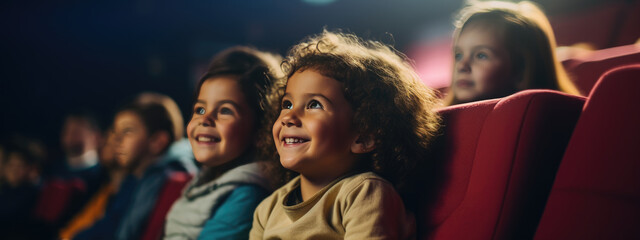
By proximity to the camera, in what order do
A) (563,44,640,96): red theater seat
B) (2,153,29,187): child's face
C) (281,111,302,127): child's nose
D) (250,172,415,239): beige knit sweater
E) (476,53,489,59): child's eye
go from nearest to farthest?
1. (250,172,415,239): beige knit sweater
2. (281,111,302,127): child's nose
3. (563,44,640,96): red theater seat
4. (476,53,489,59): child's eye
5. (2,153,29,187): child's face

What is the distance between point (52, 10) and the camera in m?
4.16

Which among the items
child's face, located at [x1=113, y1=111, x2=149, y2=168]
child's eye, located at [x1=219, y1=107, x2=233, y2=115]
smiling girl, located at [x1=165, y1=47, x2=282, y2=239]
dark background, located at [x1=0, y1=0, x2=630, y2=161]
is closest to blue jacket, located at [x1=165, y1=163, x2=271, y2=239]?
smiling girl, located at [x1=165, y1=47, x2=282, y2=239]

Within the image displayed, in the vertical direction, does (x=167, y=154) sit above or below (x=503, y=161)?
above

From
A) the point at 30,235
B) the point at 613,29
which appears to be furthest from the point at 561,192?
the point at 30,235

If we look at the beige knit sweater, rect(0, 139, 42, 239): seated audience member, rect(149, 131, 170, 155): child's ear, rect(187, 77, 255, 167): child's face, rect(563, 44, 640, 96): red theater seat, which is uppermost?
rect(0, 139, 42, 239): seated audience member

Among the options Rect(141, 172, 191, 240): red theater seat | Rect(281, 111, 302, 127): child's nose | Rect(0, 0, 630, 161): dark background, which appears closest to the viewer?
Rect(281, 111, 302, 127): child's nose

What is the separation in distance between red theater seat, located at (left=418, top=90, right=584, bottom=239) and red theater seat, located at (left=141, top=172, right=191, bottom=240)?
2.57 feet

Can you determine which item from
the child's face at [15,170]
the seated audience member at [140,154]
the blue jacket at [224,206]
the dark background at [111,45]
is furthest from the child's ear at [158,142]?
the dark background at [111,45]

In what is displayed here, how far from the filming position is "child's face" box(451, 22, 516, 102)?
933 millimetres

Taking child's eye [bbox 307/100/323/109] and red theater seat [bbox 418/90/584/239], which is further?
child's eye [bbox 307/100/323/109]

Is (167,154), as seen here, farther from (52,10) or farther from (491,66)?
(52,10)

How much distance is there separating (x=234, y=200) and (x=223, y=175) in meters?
0.07

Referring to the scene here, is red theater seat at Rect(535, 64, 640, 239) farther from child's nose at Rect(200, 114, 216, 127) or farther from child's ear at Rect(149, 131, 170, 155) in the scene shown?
child's ear at Rect(149, 131, 170, 155)

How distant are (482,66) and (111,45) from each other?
14.3ft
